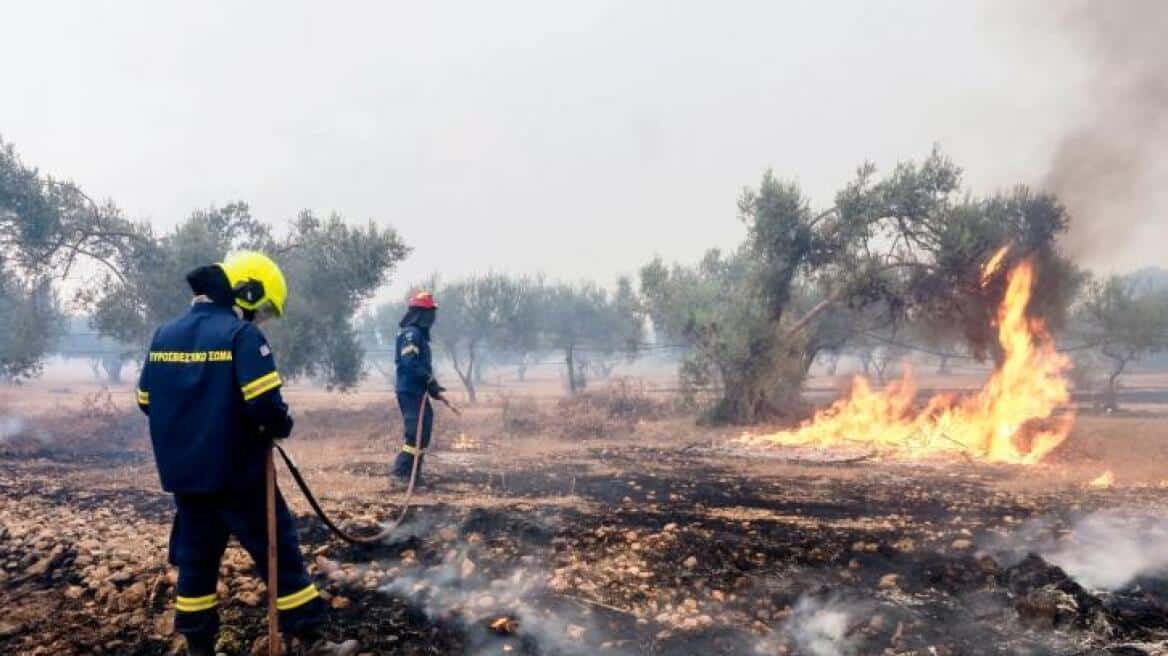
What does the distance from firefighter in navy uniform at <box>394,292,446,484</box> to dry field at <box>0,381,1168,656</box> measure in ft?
1.78

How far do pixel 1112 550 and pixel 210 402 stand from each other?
673 centimetres

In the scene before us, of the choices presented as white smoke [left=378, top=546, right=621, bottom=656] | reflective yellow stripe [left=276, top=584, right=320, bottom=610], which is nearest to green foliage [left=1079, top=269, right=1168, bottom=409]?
white smoke [left=378, top=546, right=621, bottom=656]

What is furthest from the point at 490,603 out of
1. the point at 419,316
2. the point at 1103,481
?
the point at 1103,481

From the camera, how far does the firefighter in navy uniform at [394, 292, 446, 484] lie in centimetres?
895

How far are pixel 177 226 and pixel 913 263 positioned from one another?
18447mm

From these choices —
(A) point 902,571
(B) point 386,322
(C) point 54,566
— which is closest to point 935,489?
(A) point 902,571

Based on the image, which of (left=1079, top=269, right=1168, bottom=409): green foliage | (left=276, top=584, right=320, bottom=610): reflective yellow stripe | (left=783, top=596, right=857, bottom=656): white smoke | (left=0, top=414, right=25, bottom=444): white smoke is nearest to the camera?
(left=783, top=596, right=857, bottom=656): white smoke

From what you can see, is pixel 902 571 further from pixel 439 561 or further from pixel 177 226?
pixel 177 226

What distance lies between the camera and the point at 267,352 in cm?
374

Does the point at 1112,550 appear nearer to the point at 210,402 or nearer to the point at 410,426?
the point at 210,402

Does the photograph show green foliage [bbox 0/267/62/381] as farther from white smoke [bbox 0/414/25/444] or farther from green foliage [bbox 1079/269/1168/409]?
green foliage [bbox 1079/269/1168/409]

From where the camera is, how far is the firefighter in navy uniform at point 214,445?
11.8ft

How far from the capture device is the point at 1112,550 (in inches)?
220

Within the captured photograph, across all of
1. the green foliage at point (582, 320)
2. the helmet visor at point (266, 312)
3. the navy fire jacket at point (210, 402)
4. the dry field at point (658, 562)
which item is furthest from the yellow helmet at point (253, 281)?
the green foliage at point (582, 320)
